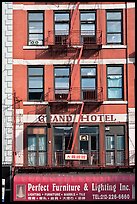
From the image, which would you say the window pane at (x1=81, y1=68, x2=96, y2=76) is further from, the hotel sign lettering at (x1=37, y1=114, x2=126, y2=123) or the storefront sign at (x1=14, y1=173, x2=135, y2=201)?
the storefront sign at (x1=14, y1=173, x2=135, y2=201)

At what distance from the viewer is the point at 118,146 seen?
2167 cm

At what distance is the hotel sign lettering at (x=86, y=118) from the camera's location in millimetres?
21828

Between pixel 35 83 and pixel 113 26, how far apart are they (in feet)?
16.0

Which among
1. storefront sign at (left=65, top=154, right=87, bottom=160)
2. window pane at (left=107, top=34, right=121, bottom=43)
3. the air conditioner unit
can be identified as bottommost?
storefront sign at (left=65, top=154, right=87, bottom=160)

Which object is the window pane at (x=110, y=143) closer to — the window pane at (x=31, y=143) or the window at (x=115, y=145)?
the window at (x=115, y=145)

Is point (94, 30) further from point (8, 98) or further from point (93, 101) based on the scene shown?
point (8, 98)

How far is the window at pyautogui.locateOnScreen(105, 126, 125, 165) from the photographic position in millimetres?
21469

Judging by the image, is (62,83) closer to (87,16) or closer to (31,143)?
(31,143)

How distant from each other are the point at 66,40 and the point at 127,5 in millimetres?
3533

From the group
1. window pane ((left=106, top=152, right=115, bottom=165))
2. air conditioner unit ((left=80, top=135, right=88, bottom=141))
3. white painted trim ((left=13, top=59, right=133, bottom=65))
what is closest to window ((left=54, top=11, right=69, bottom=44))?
white painted trim ((left=13, top=59, right=133, bottom=65))

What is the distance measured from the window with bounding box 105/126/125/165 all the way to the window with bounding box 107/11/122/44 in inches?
174

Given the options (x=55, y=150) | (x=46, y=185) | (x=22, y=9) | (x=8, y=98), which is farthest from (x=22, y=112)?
(x=22, y=9)

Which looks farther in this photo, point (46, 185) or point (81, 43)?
point (81, 43)

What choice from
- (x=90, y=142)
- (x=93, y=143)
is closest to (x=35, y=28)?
(x=90, y=142)
